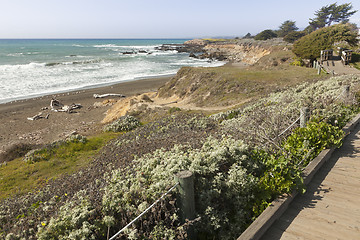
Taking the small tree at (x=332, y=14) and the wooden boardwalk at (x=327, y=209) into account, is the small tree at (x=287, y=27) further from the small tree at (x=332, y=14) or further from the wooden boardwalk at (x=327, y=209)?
the wooden boardwalk at (x=327, y=209)

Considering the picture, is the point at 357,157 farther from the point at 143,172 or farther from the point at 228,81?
the point at 228,81

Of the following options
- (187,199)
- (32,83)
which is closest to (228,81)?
(187,199)

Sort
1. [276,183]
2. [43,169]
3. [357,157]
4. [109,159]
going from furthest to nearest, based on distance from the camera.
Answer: [43,169] → [109,159] → [357,157] → [276,183]

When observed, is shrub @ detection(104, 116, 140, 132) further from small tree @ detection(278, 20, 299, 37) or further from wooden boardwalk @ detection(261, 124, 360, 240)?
small tree @ detection(278, 20, 299, 37)

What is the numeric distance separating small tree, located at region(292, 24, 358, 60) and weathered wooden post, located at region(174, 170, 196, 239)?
103 feet

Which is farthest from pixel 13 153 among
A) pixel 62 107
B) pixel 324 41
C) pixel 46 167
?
pixel 324 41

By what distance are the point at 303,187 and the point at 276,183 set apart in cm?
70

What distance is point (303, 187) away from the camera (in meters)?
5.04

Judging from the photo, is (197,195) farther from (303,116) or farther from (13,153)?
(13,153)

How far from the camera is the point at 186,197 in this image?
3951 millimetres

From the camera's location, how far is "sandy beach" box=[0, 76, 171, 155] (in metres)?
19.5

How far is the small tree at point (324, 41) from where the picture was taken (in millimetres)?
29203

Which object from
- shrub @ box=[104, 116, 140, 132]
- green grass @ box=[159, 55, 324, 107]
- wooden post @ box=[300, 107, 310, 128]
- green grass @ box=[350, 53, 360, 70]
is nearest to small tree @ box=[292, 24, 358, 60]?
green grass @ box=[350, 53, 360, 70]

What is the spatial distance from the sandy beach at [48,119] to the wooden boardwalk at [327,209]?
16.0 m
